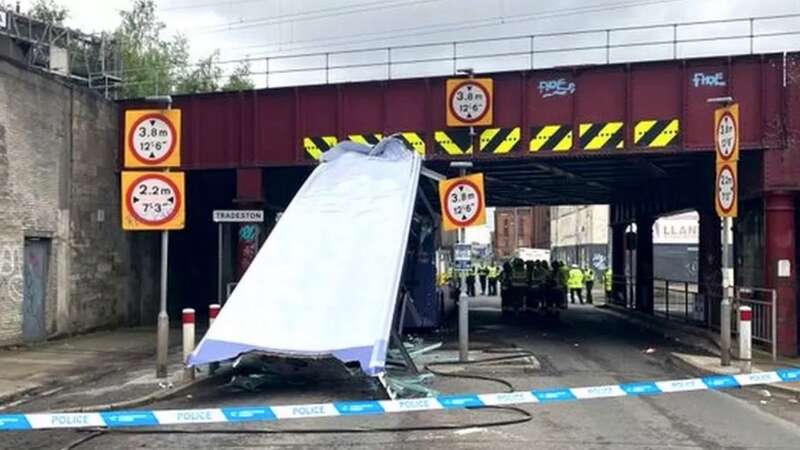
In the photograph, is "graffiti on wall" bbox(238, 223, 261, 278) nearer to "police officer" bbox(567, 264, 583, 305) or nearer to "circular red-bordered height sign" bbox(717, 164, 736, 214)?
"circular red-bordered height sign" bbox(717, 164, 736, 214)

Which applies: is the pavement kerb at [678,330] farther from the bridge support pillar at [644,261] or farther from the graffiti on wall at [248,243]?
the graffiti on wall at [248,243]

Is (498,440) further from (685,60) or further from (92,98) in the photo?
(92,98)

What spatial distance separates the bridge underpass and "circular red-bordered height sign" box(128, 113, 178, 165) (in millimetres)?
8057

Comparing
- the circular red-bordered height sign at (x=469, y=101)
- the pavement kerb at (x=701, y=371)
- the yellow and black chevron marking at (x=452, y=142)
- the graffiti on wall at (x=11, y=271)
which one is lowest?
the pavement kerb at (x=701, y=371)

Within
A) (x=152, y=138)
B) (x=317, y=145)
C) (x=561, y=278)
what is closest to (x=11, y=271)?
(x=152, y=138)

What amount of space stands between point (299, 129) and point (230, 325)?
33.1ft

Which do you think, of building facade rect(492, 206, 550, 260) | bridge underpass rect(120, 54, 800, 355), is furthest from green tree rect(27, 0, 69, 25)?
building facade rect(492, 206, 550, 260)

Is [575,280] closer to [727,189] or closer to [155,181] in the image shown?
[727,189]

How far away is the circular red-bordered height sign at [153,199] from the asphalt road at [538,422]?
2667mm

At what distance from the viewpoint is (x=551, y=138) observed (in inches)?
773

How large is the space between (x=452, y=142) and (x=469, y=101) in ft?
3.33

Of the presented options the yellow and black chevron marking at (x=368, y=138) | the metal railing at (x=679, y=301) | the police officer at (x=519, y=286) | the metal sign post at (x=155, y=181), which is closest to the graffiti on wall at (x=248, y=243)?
the yellow and black chevron marking at (x=368, y=138)

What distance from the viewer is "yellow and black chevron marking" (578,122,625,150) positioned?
63.4ft

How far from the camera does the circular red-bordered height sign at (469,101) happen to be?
19.7 meters
